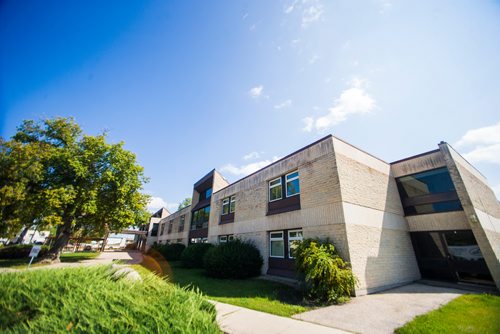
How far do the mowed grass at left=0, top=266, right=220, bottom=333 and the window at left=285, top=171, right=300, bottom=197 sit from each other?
9018mm

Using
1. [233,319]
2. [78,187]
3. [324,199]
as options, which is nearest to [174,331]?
[233,319]

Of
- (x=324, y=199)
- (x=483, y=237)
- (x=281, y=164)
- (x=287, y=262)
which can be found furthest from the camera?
(x=281, y=164)

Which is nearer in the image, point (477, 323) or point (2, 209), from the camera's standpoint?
point (477, 323)

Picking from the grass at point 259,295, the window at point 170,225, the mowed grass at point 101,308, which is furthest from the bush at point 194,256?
the window at point 170,225

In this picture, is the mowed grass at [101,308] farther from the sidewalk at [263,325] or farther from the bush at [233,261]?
the bush at [233,261]

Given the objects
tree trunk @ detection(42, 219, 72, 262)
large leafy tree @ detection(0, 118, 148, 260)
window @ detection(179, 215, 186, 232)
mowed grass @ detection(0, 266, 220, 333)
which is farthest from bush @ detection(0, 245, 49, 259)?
mowed grass @ detection(0, 266, 220, 333)

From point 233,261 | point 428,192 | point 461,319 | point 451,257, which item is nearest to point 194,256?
point 233,261

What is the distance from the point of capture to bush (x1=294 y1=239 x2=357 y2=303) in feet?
23.4

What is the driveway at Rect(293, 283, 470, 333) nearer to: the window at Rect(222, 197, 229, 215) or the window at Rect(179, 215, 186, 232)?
the window at Rect(222, 197, 229, 215)

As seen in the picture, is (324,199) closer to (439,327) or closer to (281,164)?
Answer: (281,164)

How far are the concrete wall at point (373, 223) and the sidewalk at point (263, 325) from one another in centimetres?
409

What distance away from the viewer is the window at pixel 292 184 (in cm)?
1182

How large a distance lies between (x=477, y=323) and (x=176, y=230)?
3017 cm

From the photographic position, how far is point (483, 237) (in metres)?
8.73
